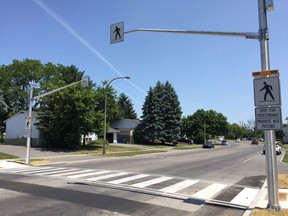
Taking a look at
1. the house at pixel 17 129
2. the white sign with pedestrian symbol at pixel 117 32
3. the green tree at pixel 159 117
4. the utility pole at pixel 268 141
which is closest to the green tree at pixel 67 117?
the house at pixel 17 129

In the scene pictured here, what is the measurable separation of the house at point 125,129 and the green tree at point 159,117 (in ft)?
6.22

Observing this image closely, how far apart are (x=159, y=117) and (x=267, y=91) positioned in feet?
193

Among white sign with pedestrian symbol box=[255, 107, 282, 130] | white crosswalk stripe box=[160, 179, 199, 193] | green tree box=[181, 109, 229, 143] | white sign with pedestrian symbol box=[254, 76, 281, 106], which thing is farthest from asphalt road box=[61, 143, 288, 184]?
green tree box=[181, 109, 229, 143]

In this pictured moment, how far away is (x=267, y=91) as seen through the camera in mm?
8656

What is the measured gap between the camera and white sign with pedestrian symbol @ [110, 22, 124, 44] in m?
12.7

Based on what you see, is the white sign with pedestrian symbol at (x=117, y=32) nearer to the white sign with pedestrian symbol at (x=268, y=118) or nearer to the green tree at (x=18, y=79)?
the white sign with pedestrian symbol at (x=268, y=118)

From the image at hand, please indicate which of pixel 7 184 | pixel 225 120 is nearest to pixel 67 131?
pixel 7 184

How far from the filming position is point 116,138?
219ft

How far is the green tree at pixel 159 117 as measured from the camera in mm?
66438

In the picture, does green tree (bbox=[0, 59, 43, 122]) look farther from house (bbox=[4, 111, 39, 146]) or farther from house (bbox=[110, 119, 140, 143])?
house (bbox=[4, 111, 39, 146])

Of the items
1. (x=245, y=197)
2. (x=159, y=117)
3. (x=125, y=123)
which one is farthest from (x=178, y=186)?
(x=125, y=123)

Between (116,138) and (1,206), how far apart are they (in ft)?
192

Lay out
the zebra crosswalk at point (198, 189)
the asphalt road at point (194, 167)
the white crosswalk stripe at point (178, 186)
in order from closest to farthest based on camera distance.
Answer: the zebra crosswalk at point (198, 189) → the white crosswalk stripe at point (178, 186) → the asphalt road at point (194, 167)

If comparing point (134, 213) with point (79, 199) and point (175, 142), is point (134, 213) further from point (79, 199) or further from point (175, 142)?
point (175, 142)
